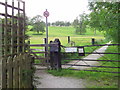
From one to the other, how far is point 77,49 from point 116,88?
3.11 meters

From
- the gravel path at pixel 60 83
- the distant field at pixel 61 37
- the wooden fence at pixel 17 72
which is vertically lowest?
the gravel path at pixel 60 83

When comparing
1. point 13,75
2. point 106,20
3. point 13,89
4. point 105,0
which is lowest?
point 13,89

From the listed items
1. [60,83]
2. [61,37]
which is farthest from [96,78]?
[61,37]

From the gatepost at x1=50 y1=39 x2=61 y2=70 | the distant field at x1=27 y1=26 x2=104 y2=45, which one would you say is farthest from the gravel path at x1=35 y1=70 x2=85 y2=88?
the distant field at x1=27 y1=26 x2=104 y2=45

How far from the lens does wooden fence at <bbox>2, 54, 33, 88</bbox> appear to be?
3.26 metres

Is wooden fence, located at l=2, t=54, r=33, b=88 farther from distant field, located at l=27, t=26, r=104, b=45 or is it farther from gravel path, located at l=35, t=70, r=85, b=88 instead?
distant field, located at l=27, t=26, r=104, b=45

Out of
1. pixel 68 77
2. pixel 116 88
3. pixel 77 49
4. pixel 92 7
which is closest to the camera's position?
pixel 116 88

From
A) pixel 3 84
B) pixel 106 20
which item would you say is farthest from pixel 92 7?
pixel 3 84

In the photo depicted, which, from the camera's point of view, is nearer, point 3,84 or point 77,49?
point 3,84

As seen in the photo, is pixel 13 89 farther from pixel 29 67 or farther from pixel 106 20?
pixel 106 20

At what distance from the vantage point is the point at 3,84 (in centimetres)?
329

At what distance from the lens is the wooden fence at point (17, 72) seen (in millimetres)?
3256

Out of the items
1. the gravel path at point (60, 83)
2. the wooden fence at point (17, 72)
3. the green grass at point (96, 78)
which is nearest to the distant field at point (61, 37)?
the green grass at point (96, 78)

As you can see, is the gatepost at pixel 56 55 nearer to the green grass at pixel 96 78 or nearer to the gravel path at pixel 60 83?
the green grass at pixel 96 78
